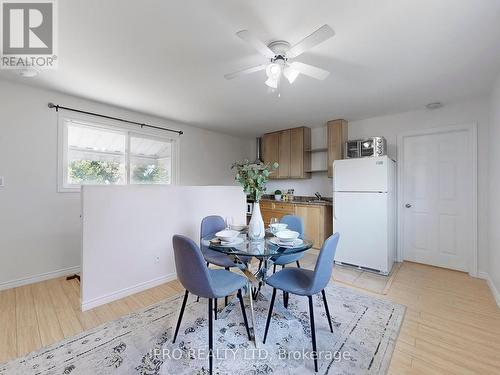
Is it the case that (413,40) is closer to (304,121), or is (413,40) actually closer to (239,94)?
(239,94)

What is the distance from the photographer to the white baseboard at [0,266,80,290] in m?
2.65

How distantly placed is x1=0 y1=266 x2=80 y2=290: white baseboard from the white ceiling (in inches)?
92.7

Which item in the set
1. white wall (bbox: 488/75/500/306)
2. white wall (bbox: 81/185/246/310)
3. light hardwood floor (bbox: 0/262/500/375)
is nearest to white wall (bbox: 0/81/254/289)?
light hardwood floor (bbox: 0/262/500/375)

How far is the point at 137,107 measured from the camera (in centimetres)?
350

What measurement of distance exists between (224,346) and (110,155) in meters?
3.18

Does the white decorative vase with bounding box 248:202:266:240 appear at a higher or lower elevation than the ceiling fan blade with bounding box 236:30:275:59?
lower

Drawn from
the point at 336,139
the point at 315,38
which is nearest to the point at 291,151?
the point at 336,139

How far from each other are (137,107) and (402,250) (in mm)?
4791

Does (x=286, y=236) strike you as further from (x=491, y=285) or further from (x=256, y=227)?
(x=491, y=285)

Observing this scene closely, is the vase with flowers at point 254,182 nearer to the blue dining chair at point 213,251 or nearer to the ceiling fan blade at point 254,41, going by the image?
the blue dining chair at point 213,251

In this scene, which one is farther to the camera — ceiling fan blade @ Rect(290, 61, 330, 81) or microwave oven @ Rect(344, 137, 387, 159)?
microwave oven @ Rect(344, 137, 387, 159)

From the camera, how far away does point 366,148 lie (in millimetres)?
3590

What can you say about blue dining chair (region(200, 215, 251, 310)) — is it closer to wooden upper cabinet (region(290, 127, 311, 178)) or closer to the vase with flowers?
the vase with flowers

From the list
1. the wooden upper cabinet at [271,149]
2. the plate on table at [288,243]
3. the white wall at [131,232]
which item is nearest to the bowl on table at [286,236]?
the plate on table at [288,243]
